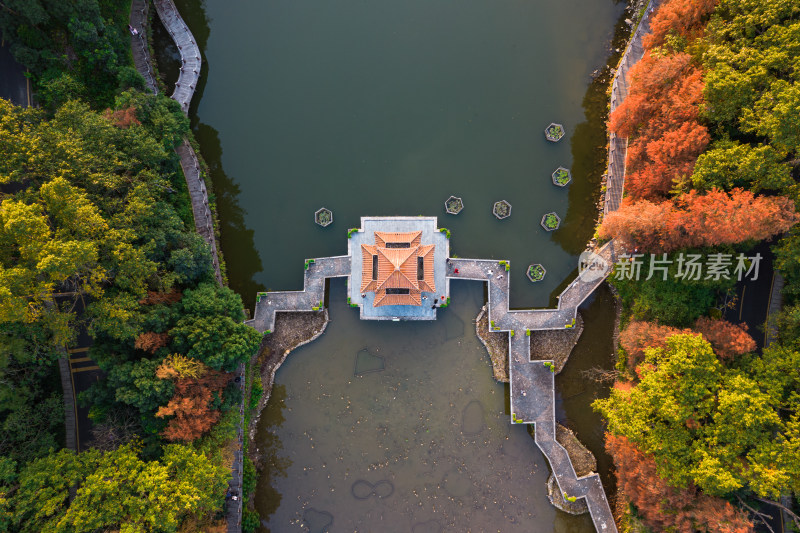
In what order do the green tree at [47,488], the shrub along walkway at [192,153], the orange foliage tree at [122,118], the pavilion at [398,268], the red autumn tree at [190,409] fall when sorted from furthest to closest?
the shrub along walkway at [192,153] → the pavilion at [398,268] → the orange foliage tree at [122,118] → the red autumn tree at [190,409] → the green tree at [47,488]

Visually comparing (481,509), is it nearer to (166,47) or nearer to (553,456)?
(553,456)

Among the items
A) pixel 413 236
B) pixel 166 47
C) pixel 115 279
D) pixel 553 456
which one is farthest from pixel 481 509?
pixel 166 47

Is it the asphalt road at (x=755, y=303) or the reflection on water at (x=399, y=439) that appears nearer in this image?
the asphalt road at (x=755, y=303)

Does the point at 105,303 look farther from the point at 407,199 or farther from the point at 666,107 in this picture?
the point at 666,107

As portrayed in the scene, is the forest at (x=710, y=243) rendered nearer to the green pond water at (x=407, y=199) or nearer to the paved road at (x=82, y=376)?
the green pond water at (x=407, y=199)


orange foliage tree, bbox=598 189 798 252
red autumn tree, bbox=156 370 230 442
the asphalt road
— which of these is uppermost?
orange foliage tree, bbox=598 189 798 252

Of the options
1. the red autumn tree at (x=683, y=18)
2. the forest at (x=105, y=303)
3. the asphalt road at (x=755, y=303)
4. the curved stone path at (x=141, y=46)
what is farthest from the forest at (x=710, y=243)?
the curved stone path at (x=141, y=46)

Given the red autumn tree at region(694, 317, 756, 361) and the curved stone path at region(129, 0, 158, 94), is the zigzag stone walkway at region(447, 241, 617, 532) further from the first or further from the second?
the curved stone path at region(129, 0, 158, 94)

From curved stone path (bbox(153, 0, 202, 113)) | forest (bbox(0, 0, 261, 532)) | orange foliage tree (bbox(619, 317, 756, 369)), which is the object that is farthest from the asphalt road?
curved stone path (bbox(153, 0, 202, 113))
